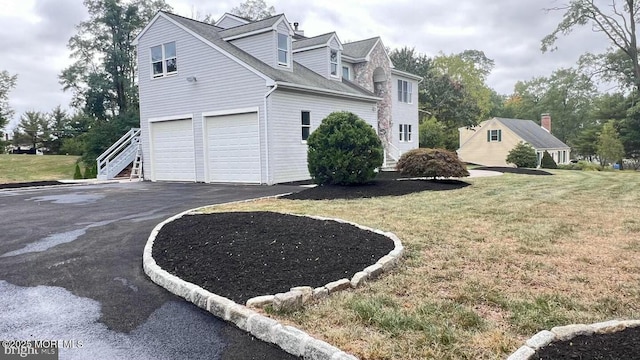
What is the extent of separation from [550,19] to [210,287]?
31496 mm

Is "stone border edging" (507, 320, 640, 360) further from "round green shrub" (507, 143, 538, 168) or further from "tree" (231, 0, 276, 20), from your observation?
"tree" (231, 0, 276, 20)

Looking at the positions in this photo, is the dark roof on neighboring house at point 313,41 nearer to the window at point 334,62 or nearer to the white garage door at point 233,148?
the window at point 334,62

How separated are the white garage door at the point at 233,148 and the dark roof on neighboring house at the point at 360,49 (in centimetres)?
984

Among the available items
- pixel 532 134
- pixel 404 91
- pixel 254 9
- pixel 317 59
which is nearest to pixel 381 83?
pixel 404 91

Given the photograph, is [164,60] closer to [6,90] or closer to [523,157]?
[523,157]

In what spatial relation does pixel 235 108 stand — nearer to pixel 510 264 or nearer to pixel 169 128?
pixel 169 128

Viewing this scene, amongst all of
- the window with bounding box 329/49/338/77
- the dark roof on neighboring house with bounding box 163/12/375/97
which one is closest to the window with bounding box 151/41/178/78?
the dark roof on neighboring house with bounding box 163/12/375/97

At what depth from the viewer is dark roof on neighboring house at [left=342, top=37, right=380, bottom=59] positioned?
2169 cm

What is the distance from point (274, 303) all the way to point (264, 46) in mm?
13893

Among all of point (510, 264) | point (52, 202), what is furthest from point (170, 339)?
point (52, 202)

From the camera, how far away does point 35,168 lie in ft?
78.6

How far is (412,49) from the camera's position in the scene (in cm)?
3594

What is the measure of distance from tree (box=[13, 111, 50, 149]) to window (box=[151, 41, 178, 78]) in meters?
26.0

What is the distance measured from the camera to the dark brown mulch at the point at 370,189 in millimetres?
9641
